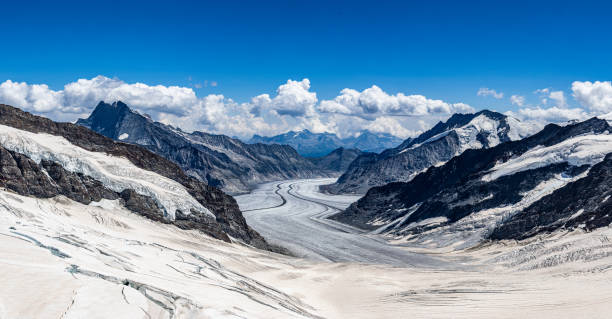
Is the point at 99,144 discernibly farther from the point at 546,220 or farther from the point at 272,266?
the point at 546,220

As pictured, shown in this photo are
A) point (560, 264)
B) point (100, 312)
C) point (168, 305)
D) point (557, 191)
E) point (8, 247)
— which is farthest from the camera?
point (557, 191)

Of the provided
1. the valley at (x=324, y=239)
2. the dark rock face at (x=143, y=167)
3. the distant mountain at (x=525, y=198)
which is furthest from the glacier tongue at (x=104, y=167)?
the distant mountain at (x=525, y=198)

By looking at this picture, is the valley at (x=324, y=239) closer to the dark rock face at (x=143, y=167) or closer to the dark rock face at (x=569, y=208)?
the dark rock face at (x=143, y=167)

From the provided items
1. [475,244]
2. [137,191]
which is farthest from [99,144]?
[475,244]

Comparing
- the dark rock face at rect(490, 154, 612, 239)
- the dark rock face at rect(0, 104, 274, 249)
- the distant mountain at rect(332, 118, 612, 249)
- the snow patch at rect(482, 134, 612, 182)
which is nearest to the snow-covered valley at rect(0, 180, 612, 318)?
the dark rock face at rect(490, 154, 612, 239)

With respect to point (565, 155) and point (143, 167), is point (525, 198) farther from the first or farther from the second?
point (143, 167)

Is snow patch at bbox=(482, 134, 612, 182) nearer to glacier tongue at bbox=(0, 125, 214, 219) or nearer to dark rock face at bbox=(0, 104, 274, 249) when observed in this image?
dark rock face at bbox=(0, 104, 274, 249)
